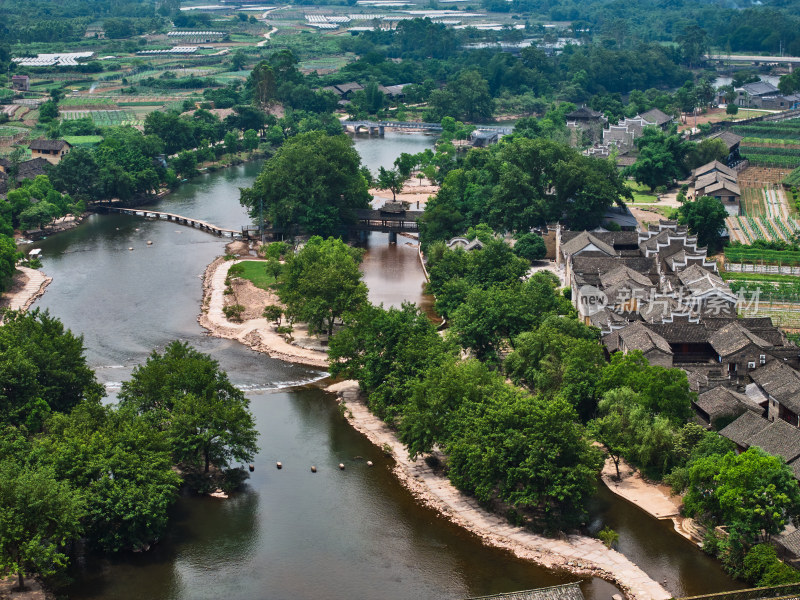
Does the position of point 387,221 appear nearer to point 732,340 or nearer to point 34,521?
point 732,340

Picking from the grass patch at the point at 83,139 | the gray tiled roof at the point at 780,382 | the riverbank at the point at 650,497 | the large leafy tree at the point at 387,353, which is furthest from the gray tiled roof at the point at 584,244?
the grass patch at the point at 83,139

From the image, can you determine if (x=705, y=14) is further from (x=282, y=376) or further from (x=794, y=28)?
(x=282, y=376)

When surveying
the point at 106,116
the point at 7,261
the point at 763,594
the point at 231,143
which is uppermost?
the point at 763,594

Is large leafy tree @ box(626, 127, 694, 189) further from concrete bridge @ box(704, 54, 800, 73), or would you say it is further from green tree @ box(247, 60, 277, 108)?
concrete bridge @ box(704, 54, 800, 73)

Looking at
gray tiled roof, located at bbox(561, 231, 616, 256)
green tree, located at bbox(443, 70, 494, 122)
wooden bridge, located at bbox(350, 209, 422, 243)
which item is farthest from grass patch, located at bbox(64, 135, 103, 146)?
gray tiled roof, located at bbox(561, 231, 616, 256)

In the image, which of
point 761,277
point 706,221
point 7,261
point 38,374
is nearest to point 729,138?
point 706,221

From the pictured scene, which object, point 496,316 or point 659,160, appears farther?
point 659,160

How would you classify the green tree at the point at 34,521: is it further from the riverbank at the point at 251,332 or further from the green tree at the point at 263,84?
the green tree at the point at 263,84
